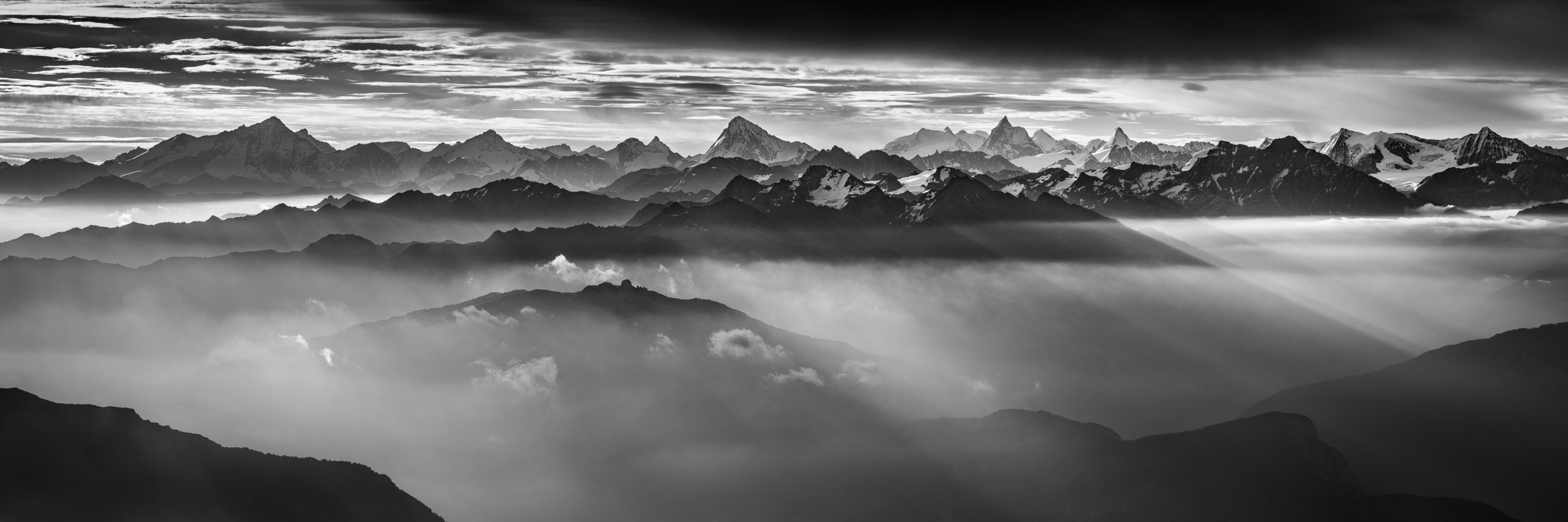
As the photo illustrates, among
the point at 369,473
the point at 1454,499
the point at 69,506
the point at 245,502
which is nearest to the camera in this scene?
the point at 69,506

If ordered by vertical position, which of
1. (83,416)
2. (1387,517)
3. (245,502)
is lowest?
(1387,517)

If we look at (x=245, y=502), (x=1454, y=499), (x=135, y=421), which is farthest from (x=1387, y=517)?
(x=135, y=421)

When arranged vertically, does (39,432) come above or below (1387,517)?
above

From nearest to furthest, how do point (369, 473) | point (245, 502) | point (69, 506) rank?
point (69, 506) → point (245, 502) → point (369, 473)

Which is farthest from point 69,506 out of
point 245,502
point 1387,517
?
point 1387,517

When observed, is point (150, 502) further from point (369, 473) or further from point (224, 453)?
point (369, 473)

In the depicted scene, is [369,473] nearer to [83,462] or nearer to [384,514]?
[384,514]

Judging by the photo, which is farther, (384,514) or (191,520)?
(384,514)
